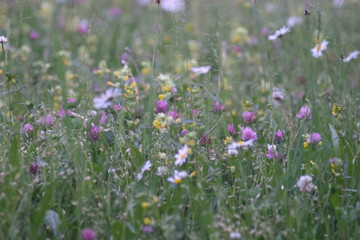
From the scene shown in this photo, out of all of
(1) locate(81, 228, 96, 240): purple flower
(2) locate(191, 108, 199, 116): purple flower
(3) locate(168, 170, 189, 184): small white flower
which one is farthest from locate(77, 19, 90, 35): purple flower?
(1) locate(81, 228, 96, 240): purple flower

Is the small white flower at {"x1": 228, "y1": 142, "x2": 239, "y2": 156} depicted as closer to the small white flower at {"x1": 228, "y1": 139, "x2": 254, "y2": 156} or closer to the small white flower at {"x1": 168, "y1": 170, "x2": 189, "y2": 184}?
the small white flower at {"x1": 228, "y1": 139, "x2": 254, "y2": 156}

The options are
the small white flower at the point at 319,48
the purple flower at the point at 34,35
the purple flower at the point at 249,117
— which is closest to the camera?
the purple flower at the point at 249,117

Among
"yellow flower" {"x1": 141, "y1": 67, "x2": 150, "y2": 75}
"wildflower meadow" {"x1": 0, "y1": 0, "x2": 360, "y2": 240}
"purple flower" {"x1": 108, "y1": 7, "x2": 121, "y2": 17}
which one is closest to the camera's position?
"wildflower meadow" {"x1": 0, "y1": 0, "x2": 360, "y2": 240}

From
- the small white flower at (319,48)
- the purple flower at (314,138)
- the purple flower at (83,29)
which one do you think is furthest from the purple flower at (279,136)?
the purple flower at (83,29)

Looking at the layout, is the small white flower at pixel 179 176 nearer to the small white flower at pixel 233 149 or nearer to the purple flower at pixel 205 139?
the small white flower at pixel 233 149

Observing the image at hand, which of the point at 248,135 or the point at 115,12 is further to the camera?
the point at 115,12

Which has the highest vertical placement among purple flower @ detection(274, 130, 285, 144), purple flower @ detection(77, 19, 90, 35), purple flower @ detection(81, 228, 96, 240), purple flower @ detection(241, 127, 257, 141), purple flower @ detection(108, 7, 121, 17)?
purple flower @ detection(241, 127, 257, 141)

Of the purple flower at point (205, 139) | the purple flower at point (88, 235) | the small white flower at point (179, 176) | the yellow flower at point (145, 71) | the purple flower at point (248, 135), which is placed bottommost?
the yellow flower at point (145, 71)

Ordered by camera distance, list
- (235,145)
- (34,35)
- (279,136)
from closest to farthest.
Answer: (235,145), (279,136), (34,35)

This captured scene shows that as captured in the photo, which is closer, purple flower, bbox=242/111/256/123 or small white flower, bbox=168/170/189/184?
small white flower, bbox=168/170/189/184

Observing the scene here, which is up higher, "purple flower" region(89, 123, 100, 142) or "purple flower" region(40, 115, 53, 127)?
"purple flower" region(40, 115, 53, 127)

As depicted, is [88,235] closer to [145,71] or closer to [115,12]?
[145,71]

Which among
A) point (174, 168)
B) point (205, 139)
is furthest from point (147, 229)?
point (205, 139)

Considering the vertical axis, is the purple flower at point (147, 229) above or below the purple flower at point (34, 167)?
below
